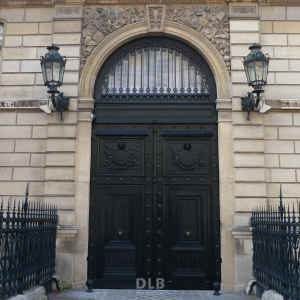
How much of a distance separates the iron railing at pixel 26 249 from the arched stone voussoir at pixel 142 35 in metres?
3.33

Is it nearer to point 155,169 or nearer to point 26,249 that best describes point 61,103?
point 155,169

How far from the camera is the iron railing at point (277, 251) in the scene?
6.25m

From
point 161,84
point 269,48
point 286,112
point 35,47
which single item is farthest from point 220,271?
point 35,47

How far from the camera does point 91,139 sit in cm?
947

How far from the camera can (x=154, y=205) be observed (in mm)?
9172

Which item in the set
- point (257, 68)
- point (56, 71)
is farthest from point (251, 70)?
point (56, 71)

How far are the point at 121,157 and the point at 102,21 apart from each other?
11.5 ft

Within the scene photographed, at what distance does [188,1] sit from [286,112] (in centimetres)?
373

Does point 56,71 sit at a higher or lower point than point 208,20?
lower

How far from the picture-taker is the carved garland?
972cm

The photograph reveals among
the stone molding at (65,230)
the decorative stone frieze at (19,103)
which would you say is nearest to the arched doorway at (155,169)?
the stone molding at (65,230)

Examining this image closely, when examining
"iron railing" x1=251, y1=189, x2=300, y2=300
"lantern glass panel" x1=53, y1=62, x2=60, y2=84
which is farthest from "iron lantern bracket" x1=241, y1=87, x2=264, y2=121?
"lantern glass panel" x1=53, y1=62, x2=60, y2=84

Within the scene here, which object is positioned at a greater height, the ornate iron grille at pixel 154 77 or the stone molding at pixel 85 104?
the ornate iron grille at pixel 154 77

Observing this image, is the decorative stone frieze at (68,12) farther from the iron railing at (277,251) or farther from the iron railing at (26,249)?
the iron railing at (277,251)
